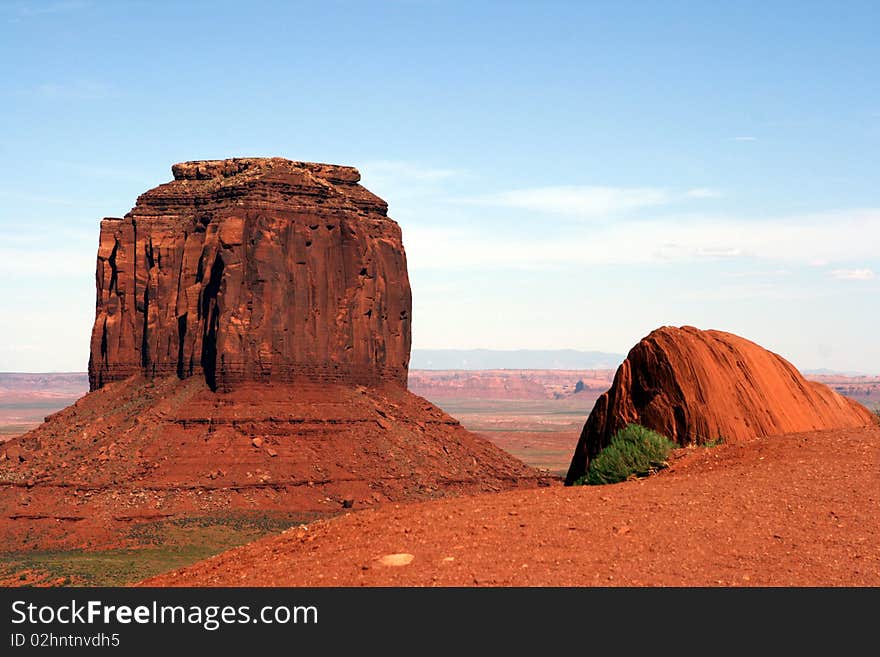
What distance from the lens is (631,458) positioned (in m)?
26.5

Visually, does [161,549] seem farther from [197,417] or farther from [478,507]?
[478,507]

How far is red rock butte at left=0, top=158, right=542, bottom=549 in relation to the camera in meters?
83.6

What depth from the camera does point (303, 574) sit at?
19422mm

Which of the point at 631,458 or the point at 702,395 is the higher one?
the point at 702,395

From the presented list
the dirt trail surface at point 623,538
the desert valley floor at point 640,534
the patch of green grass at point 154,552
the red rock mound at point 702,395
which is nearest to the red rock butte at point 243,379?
the patch of green grass at point 154,552

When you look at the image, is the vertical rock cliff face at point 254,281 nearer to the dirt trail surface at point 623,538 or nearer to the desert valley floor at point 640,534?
the desert valley floor at point 640,534

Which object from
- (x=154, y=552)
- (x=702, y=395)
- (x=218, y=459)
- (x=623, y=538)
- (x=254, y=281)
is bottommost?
(x=154, y=552)

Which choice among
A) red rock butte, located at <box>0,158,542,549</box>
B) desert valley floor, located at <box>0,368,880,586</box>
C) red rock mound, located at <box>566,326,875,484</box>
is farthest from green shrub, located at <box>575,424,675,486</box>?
red rock butte, located at <box>0,158,542,549</box>

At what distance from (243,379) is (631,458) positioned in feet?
225

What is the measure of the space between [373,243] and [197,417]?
22.0 m

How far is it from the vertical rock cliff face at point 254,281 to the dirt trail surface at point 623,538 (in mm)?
71225

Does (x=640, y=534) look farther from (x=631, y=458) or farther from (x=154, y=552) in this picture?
(x=154, y=552)

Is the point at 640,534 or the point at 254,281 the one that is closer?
the point at 640,534

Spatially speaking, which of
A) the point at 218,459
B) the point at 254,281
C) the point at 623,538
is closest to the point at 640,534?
the point at 623,538
